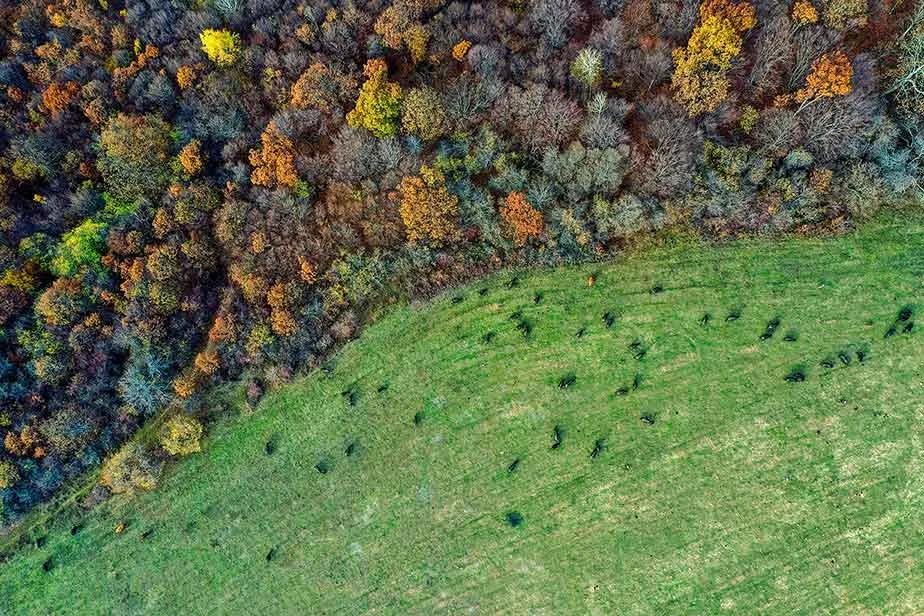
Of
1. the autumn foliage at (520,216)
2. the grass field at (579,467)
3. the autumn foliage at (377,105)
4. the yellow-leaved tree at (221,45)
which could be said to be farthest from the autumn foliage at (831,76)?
the yellow-leaved tree at (221,45)

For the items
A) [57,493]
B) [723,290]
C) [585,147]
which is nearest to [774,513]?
[723,290]

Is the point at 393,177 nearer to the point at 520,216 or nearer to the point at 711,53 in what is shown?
the point at 520,216

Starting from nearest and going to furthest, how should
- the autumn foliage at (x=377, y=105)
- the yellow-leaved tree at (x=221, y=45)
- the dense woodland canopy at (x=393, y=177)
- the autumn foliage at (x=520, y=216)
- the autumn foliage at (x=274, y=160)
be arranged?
the dense woodland canopy at (x=393, y=177), the autumn foliage at (x=520, y=216), the autumn foliage at (x=377, y=105), the autumn foliage at (x=274, y=160), the yellow-leaved tree at (x=221, y=45)

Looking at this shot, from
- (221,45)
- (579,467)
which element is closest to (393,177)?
(221,45)

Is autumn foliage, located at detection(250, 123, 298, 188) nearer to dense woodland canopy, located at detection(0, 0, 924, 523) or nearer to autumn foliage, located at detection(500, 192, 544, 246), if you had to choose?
dense woodland canopy, located at detection(0, 0, 924, 523)

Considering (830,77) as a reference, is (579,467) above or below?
below

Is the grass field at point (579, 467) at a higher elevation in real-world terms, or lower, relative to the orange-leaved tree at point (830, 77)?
lower

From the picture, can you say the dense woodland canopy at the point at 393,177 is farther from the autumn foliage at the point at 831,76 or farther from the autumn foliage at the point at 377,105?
the autumn foliage at the point at 831,76

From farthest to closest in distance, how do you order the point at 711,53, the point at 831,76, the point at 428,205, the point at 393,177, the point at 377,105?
the point at 393,177 → the point at 377,105 → the point at 428,205 → the point at 711,53 → the point at 831,76
